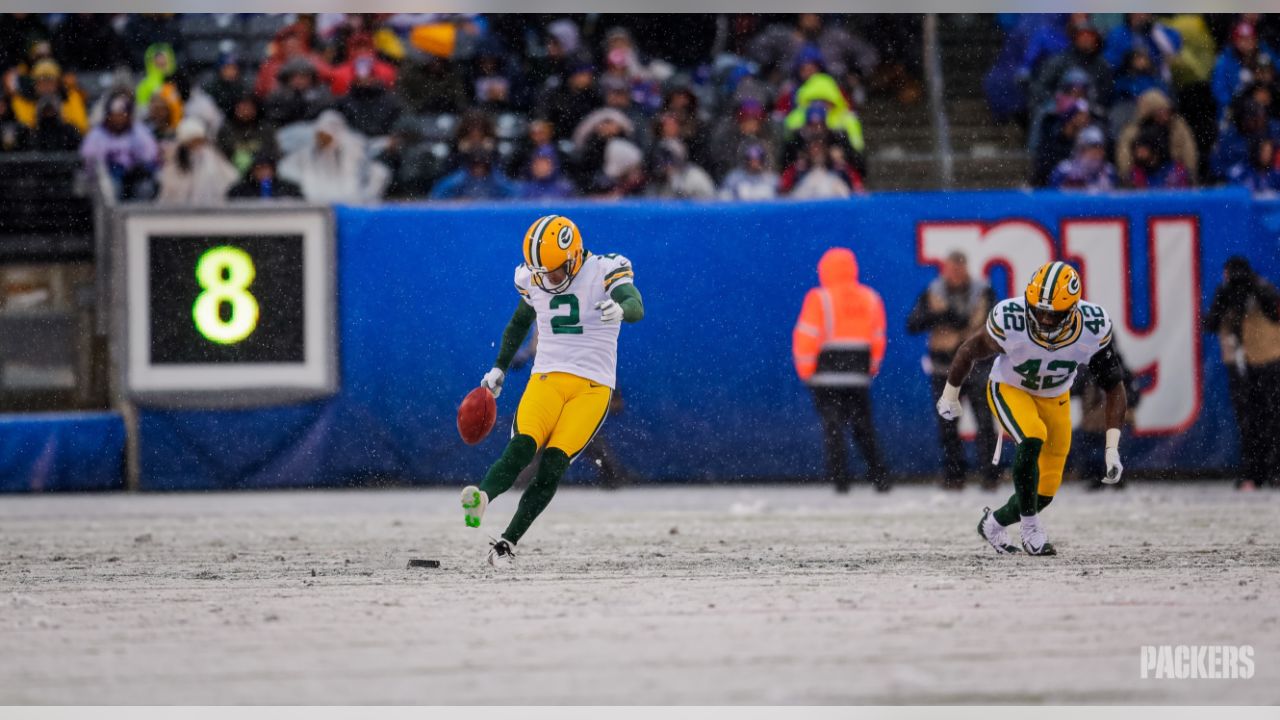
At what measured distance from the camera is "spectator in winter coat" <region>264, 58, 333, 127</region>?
16.2 meters

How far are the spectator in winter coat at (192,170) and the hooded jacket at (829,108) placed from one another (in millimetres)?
5426

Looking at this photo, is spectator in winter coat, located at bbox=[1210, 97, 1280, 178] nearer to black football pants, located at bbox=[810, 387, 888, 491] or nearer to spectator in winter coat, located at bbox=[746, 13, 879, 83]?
spectator in winter coat, located at bbox=[746, 13, 879, 83]

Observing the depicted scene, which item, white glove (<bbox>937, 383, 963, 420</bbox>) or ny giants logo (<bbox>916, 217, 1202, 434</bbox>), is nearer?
white glove (<bbox>937, 383, 963, 420</bbox>)

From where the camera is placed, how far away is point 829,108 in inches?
650

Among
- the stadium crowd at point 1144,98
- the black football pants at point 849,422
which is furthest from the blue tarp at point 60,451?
the stadium crowd at point 1144,98

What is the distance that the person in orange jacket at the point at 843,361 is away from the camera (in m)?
14.3

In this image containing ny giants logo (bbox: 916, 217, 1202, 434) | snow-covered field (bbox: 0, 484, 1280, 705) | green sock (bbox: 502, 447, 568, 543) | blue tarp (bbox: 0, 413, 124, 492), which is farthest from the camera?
ny giants logo (bbox: 916, 217, 1202, 434)

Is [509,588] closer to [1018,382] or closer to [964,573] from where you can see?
[964,573]

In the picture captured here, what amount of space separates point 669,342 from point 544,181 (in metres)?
2.00

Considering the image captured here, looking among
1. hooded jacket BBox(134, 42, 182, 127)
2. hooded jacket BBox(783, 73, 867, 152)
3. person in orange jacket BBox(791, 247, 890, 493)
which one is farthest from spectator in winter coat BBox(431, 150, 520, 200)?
hooded jacket BBox(134, 42, 182, 127)

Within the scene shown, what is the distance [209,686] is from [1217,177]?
12.8 m

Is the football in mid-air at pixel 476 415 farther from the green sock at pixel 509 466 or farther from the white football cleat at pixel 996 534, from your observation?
the white football cleat at pixel 996 534

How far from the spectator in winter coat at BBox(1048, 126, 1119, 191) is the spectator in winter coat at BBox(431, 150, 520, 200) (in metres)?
5.19

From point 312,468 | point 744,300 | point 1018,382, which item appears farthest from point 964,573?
point 312,468
